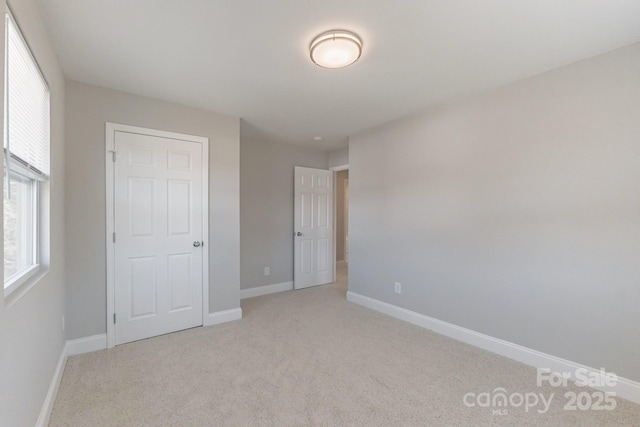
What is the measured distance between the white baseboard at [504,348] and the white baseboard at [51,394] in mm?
3086

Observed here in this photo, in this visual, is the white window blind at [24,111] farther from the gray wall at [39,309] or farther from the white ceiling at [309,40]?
the white ceiling at [309,40]

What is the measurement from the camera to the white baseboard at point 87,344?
2.50 metres

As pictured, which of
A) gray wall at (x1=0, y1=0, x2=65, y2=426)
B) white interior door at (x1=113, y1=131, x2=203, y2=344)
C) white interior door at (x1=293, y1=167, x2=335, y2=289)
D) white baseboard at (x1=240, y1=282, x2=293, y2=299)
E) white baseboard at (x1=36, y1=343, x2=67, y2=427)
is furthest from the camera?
white interior door at (x1=293, y1=167, x2=335, y2=289)

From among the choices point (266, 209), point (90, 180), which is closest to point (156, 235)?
point (90, 180)

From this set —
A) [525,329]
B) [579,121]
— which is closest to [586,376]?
[525,329]

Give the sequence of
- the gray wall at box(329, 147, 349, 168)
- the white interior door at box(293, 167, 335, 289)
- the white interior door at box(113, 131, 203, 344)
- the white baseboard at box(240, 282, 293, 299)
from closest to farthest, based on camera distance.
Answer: the white interior door at box(113, 131, 203, 344), the white baseboard at box(240, 282, 293, 299), the white interior door at box(293, 167, 335, 289), the gray wall at box(329, 147, 349, 168)

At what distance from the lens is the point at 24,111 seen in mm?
1500

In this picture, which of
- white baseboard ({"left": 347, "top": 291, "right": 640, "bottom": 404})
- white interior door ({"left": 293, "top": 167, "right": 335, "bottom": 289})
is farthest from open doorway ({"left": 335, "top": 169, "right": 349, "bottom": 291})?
white baseboard ({"left": 347, "top": 291, "right": 640, "bottom": 404})

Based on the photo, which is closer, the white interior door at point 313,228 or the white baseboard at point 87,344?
the white baseboard at point 87,344

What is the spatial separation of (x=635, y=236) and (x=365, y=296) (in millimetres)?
2654

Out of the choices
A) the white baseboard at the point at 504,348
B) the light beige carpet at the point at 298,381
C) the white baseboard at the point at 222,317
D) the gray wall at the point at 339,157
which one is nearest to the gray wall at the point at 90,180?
the light beige carpet at the point at 298,381

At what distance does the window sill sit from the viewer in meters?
1.25

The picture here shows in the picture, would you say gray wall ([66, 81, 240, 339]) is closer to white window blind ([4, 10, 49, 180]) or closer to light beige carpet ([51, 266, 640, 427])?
light beige carpet ([51, 266, 640, 427])

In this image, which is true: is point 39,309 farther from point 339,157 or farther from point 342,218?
point 342,218
